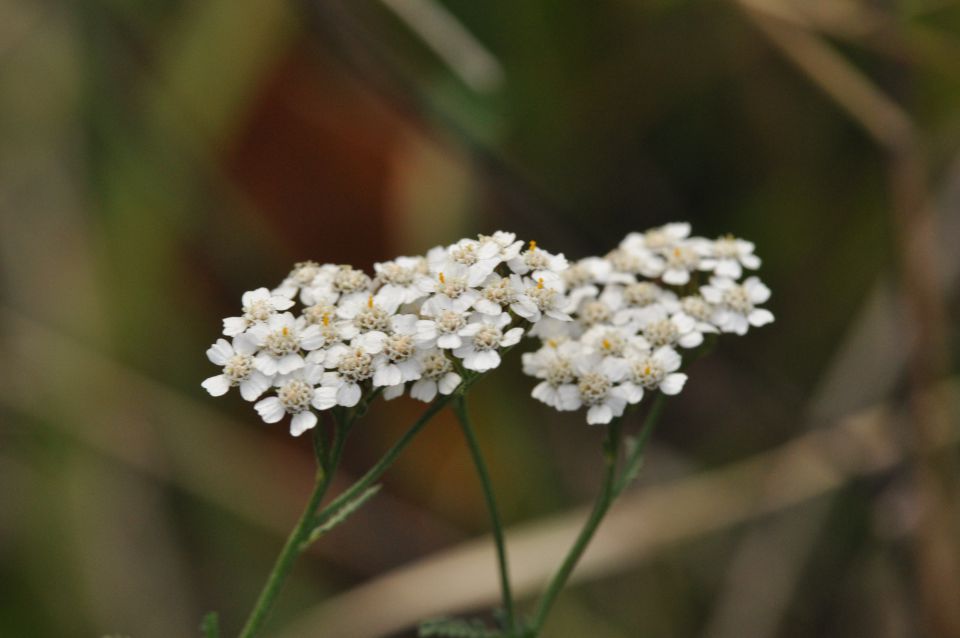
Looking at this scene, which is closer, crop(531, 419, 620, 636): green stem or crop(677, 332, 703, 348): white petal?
crop(531, 419, 620, 636): green stem

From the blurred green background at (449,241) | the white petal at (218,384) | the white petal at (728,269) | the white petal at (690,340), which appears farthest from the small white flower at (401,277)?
the blurred green background at (449,241)

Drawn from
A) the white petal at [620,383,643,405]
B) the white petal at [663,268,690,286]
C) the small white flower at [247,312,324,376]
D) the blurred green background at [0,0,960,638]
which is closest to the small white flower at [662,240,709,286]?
the white petal at [663,268,690,286]

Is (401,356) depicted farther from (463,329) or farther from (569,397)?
(569,397)

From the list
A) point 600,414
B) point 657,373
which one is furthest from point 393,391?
point 657,373

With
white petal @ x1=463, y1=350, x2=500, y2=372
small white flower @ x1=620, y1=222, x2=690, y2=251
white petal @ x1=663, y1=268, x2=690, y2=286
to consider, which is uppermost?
small white flower @ x1=620, y1=222, x2=690, y2=251

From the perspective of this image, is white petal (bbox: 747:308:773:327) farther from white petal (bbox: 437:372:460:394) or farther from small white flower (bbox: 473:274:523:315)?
white petal (bbox: 437:372:460:394)

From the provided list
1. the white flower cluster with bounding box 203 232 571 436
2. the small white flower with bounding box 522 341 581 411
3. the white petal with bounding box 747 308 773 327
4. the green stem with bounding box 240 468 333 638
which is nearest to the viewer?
the green stem with bounding box 240 468 333 638
